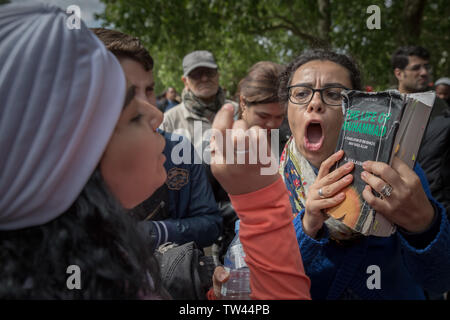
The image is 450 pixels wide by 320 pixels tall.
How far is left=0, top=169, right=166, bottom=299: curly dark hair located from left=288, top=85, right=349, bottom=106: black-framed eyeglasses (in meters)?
1.21

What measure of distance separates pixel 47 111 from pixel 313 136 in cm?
135

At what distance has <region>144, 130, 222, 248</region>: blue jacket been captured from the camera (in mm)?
2113

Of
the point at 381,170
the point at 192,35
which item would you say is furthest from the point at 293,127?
the point at 192,35

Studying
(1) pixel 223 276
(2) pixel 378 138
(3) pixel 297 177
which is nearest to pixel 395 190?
(2) pixel 378 138

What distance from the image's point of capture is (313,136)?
5.93 ft

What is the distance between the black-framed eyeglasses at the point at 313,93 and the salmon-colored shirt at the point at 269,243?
950 millimetres

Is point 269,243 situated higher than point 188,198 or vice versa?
point 269,243

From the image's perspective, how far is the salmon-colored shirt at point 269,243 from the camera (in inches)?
37.2

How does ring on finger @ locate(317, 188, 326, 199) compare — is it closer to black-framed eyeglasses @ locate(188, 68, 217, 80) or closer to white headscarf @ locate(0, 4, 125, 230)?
white headscarf @ locate(0, 4, 125, 230)

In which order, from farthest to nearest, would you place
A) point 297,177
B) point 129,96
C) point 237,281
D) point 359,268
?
point 297,177
point 359,268
point 237,281
point 129,96

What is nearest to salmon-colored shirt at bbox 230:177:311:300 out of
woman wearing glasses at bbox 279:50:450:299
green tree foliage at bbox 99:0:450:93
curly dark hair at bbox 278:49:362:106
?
woman wearing glasses at bbox 279:50:450:299

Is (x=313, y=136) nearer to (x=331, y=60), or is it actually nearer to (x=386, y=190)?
(x=331, y=60)

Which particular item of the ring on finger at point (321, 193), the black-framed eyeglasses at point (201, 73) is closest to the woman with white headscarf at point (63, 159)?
the ring on finger at point (321, 193)

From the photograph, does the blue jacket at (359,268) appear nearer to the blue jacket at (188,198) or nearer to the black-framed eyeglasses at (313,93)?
the black-framed eyeglasses at (313,93)
